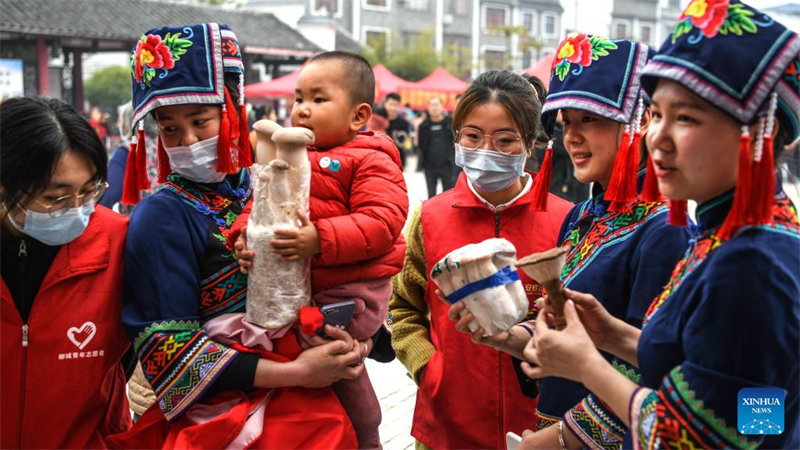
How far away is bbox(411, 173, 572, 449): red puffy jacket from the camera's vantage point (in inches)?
102

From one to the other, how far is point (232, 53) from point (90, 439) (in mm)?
1225

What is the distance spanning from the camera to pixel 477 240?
271cm

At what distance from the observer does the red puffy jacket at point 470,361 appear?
2600 millimetres

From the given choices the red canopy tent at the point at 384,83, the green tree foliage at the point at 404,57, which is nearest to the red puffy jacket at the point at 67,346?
the red canopy tent at the point at 384,83

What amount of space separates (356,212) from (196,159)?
49cm

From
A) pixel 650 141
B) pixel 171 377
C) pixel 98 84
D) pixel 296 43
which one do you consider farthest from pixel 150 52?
pixel 98 84

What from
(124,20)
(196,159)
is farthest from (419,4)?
(196,159)

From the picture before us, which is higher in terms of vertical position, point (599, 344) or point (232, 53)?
point (232, 53)

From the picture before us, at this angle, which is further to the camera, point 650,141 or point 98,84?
point 98,84

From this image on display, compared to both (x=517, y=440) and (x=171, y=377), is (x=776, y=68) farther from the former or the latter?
(x=171, y=377)

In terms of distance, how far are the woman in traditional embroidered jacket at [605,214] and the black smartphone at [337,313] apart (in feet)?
1.16

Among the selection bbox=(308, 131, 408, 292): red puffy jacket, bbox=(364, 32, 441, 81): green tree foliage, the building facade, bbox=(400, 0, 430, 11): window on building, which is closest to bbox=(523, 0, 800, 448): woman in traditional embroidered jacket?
bbox=(308, 131, 408, 292): red puffy jacket

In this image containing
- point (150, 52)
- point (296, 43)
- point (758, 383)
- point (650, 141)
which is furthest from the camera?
point (296, 43)

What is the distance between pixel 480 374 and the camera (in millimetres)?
2619
